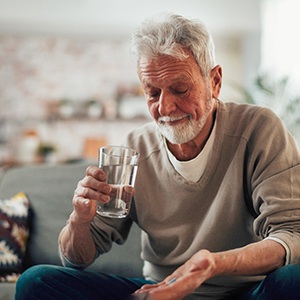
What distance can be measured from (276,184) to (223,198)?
0.18 meters

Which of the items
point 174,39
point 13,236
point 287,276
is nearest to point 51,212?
point 13,236

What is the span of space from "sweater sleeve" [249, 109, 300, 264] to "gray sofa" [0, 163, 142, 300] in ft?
2.28

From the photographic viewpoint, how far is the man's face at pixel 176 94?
1553 mm

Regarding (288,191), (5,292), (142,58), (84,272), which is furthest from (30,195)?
(288,191)

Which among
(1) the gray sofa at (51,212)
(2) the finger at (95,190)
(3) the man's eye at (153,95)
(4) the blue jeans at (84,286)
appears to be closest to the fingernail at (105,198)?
(2) the finger at (95,190)

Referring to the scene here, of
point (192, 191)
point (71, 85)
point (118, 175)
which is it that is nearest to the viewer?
point (118, 175)

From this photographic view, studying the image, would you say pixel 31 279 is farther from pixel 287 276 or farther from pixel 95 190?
pixel 287 276

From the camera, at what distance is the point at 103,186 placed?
1420 millimetres

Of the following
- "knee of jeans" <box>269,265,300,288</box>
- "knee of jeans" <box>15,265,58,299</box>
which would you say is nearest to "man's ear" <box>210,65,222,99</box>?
"knee of jeans" <box>269,265,300,288</box>

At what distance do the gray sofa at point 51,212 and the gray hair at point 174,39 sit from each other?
0.82 meters

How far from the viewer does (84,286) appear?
59.1 inches

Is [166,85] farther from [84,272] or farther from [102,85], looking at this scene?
[102,85]

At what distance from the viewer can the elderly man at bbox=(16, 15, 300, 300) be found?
1456 mm

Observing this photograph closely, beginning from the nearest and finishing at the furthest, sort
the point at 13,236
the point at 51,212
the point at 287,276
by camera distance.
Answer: the point at 287,276, the point at 13,236, the point at 51,212
